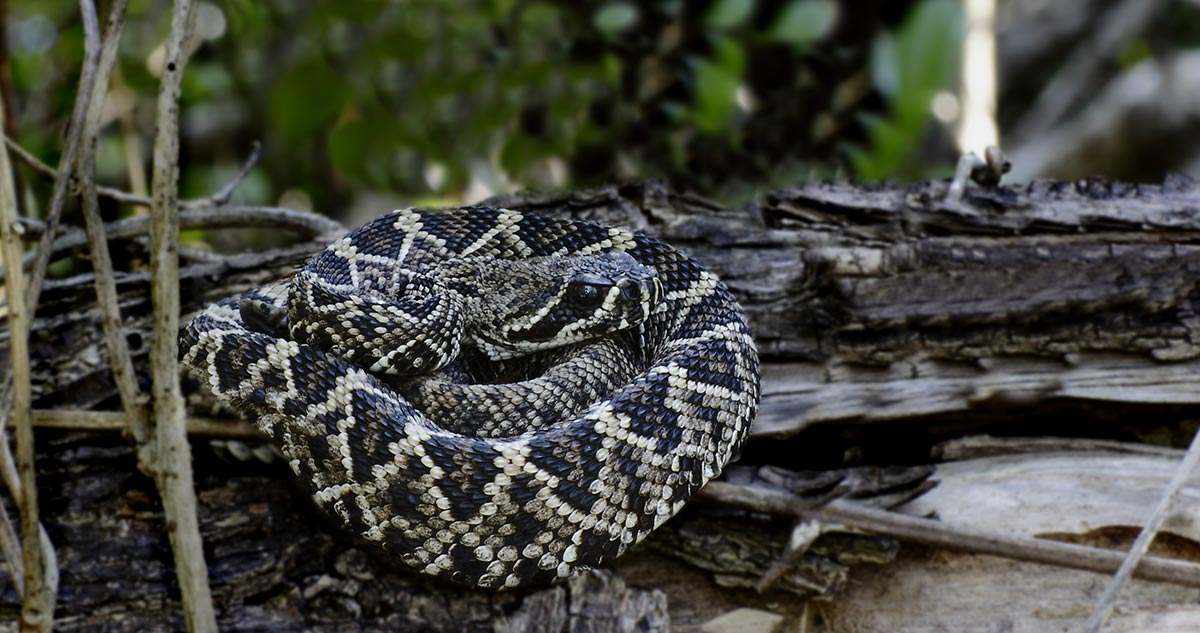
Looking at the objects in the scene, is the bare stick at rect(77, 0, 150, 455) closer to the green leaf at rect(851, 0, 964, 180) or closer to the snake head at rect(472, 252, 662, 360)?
the snake head at rect(472, 252, 662, 360)

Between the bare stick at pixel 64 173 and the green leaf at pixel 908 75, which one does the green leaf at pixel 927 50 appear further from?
the bare stick at pixel 64 173

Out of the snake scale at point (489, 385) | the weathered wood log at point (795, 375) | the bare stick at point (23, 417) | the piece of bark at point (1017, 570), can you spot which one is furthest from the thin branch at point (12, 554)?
the piece of bark at point (1017, 570)

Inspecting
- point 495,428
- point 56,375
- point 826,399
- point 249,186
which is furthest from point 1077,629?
point 249,186

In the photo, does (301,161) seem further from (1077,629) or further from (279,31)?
(1077,629)

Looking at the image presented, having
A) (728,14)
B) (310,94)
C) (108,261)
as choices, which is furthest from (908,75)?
(108,261)

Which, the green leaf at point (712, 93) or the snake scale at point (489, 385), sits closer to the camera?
the snake scale at point (489, 385)

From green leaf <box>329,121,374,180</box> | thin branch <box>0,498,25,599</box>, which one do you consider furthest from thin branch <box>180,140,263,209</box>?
thin branch <box>0,498,25,599</box>

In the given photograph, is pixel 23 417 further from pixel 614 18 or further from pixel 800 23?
pixel 800 23
